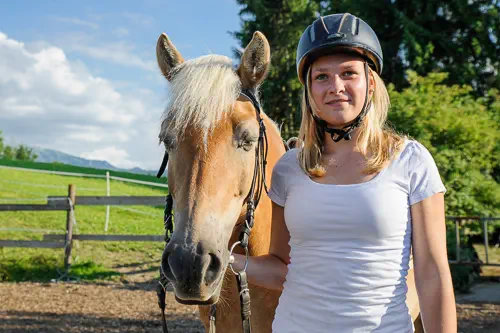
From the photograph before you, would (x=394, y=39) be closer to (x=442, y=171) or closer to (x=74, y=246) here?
(x=442, y=171)

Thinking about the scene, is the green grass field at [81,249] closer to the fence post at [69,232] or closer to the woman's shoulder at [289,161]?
the fence post at [69,232]

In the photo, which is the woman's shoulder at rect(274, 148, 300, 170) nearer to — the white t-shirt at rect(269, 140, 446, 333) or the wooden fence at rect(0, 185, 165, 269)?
the white t-shirt at rect(269, 140, 446, 333)

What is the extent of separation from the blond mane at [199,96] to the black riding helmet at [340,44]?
0.34m

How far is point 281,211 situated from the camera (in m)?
1.91

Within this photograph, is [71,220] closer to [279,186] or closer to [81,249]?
[81,249]

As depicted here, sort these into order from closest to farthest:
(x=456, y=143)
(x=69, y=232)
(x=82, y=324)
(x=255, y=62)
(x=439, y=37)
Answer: (x=255, y=62), (x=82, y=324), (x=456, y=143), (x=69, y=232), (x=439, y=37)

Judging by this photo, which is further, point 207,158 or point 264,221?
point 264,221

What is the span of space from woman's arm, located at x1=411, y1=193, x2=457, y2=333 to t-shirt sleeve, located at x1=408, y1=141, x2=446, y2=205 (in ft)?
0.07

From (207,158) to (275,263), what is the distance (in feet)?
1.71

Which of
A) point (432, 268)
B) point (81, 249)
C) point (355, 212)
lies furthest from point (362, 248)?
point (81, 249)

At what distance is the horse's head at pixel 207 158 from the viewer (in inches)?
65.2

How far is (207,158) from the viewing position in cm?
185

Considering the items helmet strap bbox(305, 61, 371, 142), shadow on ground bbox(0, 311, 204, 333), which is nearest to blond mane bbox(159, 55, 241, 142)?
helmet strap bbox(305, 61, 371, 142)

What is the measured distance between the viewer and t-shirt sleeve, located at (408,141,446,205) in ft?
5.13
